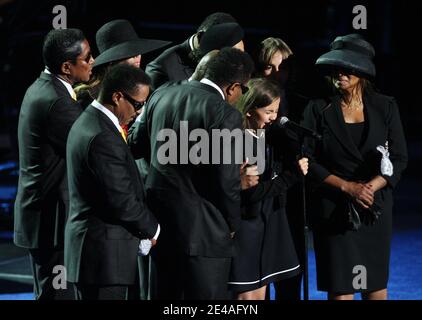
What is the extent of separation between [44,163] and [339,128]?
1540 mm

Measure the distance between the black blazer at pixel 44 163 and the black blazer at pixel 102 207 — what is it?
26.4 inches

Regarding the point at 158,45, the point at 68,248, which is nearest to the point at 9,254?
the point at 158,45

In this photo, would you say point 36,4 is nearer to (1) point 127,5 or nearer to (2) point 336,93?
(1) point 127,5

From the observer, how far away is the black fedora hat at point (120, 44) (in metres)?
4.88

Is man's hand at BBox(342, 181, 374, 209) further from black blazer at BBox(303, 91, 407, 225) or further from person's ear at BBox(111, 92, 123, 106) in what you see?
person's ear at BBox(111, 92, 123, 106)

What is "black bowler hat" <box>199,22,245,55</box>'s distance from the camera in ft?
15.8

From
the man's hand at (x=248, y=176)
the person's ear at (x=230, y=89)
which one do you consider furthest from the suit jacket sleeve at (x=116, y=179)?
the man's hand at (x=248, y=176)

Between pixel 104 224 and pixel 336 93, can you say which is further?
pixel 336 93

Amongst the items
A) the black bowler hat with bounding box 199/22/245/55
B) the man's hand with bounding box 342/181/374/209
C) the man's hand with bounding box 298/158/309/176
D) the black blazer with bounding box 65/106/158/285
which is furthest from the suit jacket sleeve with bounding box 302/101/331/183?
the black blazer with bounding box 65/106/158/285

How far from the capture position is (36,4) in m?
8.67

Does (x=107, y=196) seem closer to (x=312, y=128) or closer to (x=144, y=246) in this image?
(x=144, y=246)

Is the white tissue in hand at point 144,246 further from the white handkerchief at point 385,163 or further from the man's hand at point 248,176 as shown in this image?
the white handkerchief at point 385,163

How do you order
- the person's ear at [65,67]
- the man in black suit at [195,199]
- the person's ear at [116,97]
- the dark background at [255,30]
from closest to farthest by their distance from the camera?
the person's ear at [116,97], the man in black suit at [195,199], the person's ear at [65,67], the dark background at [255,30]
